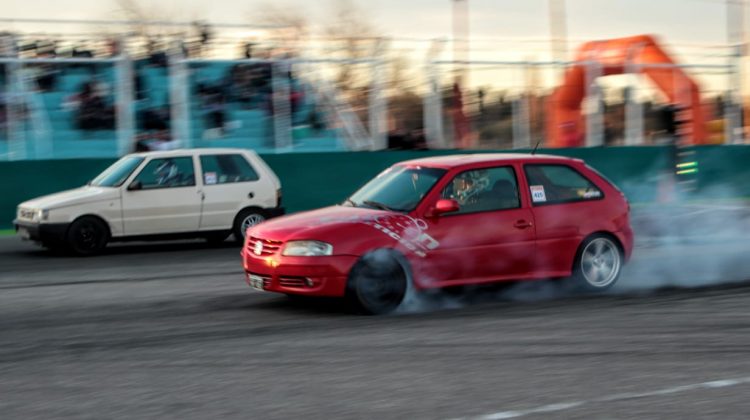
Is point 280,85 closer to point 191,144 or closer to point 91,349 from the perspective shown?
point 191,144

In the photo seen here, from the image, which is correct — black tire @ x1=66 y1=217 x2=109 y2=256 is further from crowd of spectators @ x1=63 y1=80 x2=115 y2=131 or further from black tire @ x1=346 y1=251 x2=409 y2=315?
crowd of spectators @ x1=63 y1=80 x2=115 y2=131

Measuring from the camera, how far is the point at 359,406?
5.99 meters

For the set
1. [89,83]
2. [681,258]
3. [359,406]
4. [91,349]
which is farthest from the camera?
[89,83]

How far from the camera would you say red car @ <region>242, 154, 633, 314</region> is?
356 inches

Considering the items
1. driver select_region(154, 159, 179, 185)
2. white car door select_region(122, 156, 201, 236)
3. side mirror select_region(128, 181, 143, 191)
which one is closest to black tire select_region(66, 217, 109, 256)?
white car door select_region(122, 156, 201, 236)

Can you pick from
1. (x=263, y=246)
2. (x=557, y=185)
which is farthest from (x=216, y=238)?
(x=557, y=185)

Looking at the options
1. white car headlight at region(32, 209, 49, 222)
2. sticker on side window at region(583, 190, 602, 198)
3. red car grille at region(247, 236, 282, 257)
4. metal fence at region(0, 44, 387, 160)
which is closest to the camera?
red car grille at region(247, 236, 282, 257)

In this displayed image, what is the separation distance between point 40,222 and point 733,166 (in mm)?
18273

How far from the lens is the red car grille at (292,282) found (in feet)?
29.7

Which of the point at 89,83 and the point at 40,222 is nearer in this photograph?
the point at 40,222

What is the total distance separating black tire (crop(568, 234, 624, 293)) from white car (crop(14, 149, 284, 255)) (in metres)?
6.60

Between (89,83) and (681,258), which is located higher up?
(89,83)

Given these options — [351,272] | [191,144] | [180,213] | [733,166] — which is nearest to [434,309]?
[351,272]

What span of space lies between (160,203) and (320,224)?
6.36 meters
